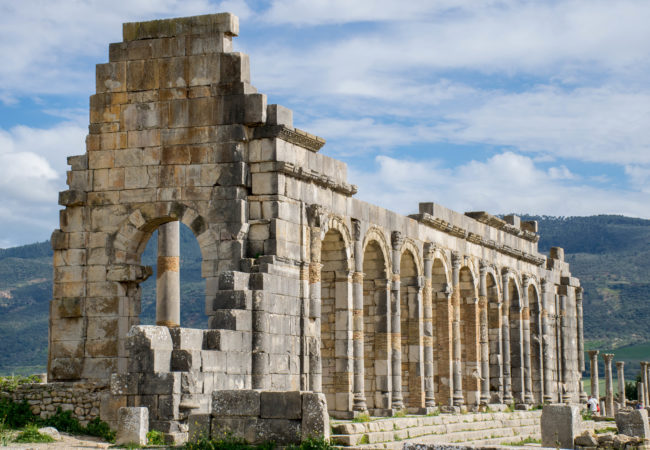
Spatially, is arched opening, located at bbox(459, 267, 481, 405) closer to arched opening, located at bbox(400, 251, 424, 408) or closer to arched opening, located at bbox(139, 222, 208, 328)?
arched opening, located at bbox(400, 251, 424, 408)

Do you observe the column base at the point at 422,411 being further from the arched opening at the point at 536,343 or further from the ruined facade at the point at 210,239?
the arched opening at the point at 536,343

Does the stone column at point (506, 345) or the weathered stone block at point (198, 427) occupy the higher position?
the stone column at point (506, 345)

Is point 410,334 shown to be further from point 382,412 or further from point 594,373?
point 594,373

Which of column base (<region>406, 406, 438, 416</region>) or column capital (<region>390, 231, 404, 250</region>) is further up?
column capital (<region>390, 231, 404, 250</region>)

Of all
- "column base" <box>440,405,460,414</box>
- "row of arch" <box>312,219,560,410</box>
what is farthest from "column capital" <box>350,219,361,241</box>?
"column base" <box>440,405,460,414</box>

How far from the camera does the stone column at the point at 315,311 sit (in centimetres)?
2409

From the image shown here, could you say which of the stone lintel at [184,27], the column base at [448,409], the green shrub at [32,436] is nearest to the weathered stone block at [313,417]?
the green shrub at [32,436]

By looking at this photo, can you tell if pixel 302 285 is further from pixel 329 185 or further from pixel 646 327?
pixel 646 327

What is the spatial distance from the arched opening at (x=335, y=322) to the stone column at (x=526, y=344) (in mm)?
15110

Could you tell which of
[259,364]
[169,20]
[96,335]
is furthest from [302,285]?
[169,20]

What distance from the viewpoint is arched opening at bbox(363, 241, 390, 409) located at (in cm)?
2872

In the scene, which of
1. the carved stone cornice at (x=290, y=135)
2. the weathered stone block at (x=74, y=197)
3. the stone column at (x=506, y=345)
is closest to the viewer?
the carved stone cornice at (x=290, y=135)

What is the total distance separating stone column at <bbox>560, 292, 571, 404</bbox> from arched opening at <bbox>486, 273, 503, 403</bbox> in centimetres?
745

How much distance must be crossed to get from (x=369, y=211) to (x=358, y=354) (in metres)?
3.69
